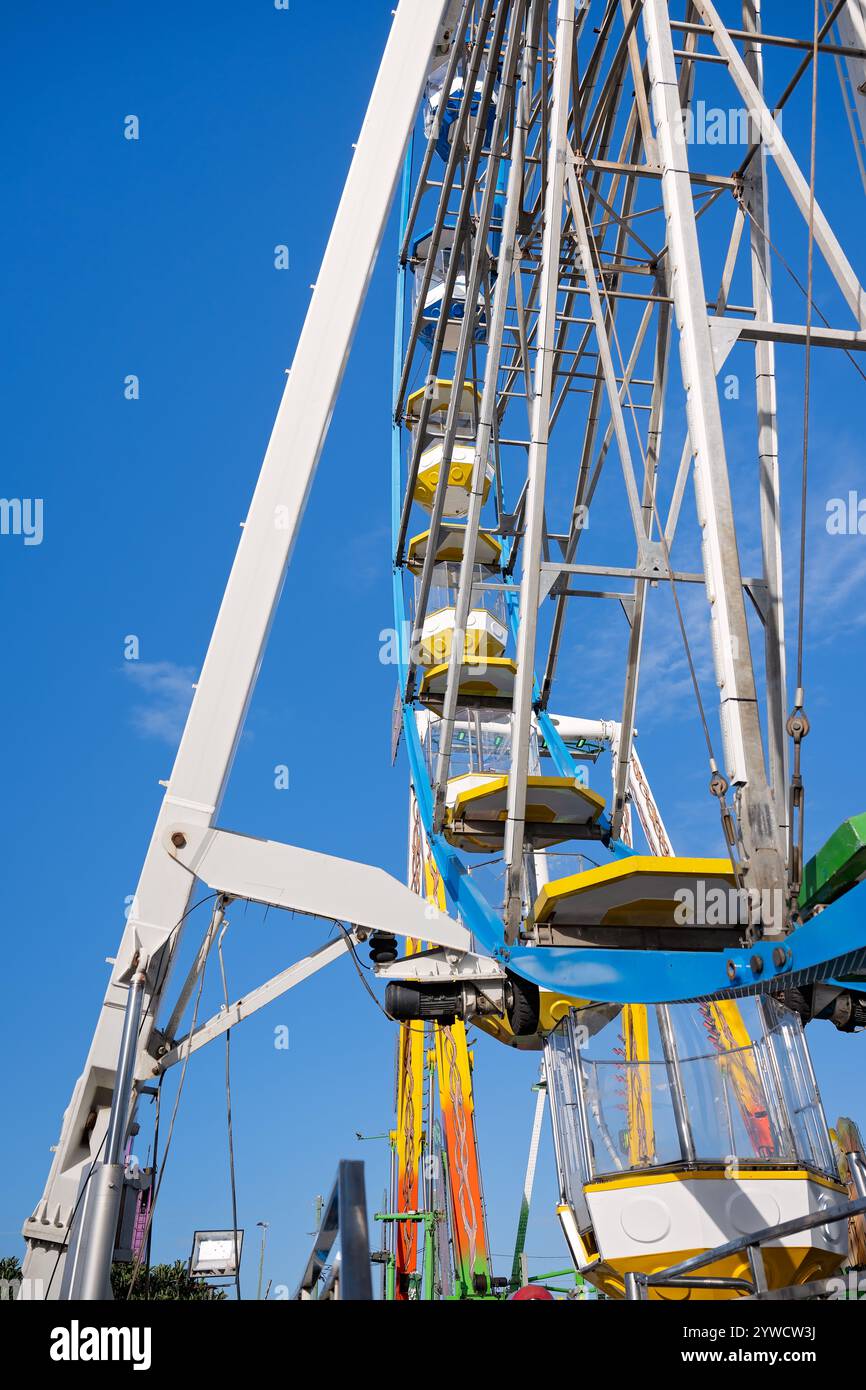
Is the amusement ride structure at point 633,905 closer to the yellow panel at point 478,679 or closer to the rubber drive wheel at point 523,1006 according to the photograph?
the rubber drive wheel at point 523,1006

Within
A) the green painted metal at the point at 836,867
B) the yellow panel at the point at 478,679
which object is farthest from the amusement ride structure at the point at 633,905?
the yellow panel at the point at 478,679

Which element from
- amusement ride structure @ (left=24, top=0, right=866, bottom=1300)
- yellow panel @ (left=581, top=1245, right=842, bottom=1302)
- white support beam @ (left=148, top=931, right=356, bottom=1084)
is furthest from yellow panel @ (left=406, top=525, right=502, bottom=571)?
yellow panel @ (left=581, top=1245, right=842, bottom=1302)

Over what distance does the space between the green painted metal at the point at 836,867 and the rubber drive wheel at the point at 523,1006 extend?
2.43m

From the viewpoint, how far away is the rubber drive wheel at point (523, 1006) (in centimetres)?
806

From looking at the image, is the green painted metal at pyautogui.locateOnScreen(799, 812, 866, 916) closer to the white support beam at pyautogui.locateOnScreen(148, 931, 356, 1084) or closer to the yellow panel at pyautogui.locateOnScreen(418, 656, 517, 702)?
the white support beam at pyautogui.locateOnScreen(148, 931, 356, 1084)

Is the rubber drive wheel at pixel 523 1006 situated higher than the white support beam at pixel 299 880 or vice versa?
the white support beam at pixel 299 880

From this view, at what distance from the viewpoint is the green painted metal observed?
5.62 metres

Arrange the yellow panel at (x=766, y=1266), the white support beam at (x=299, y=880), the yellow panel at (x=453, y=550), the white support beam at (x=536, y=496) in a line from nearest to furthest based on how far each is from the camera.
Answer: the white support beam at (x=299, y=880) → the yellow panel at (x=766, y=1266) → the white support beam at (x=536, y=496) → the yellow panel at (x=453, y=550)

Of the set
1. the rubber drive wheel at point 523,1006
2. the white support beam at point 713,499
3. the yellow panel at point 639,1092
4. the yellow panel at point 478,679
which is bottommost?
the yellow panel at point 639,1092

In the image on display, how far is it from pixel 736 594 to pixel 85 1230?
5.12 meters
